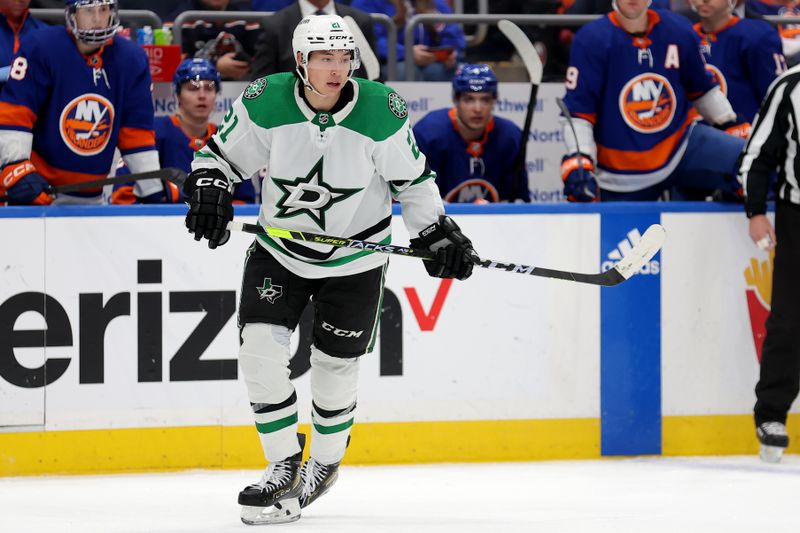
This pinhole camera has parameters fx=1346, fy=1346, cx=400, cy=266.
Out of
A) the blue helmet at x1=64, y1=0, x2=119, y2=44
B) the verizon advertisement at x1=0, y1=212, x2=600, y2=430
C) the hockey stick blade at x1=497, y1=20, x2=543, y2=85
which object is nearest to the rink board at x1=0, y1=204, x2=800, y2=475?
the verizon advertisement at x1=0, y1=212, x2=600, y2=430

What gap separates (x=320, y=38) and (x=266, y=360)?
860mm

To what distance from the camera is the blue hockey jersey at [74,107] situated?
445 cm

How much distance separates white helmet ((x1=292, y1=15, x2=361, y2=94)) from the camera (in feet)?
11.3

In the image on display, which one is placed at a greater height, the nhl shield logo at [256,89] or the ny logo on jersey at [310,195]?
the nhl shield logo at [256,89]

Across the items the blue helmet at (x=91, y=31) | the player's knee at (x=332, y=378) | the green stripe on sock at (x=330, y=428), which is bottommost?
the green stripe on sock at (x=330, y=428)

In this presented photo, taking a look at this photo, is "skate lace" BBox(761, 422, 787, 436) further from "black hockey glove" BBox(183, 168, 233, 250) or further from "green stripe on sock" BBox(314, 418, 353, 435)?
"black hockey glove" BBox(183, 168, 233, 250)

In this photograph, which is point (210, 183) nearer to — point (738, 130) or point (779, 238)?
point (779, 238)

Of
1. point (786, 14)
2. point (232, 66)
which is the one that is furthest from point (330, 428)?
point (786, 14)

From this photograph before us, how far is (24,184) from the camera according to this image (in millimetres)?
4348

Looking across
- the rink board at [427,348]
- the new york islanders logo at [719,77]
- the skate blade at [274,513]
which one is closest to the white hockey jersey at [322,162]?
the skate blade at [274,513]

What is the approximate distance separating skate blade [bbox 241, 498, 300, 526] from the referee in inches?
69.8

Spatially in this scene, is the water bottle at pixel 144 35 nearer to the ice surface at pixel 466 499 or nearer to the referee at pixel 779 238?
the ice surface at pixel 466 499

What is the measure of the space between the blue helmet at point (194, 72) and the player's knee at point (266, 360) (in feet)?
5.03

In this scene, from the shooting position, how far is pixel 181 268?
4.44 metres
